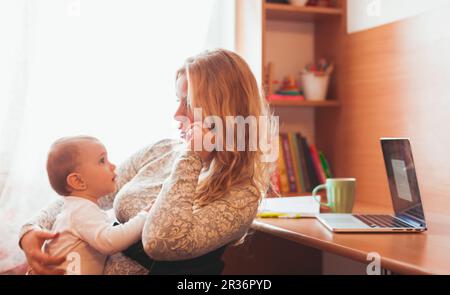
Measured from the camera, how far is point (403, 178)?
1618 mm

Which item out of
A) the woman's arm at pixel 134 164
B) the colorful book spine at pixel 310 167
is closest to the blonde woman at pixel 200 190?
the woman's arm at pixel 134 164

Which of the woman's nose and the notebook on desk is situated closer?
the woman's nose

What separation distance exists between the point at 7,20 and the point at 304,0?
123 cm

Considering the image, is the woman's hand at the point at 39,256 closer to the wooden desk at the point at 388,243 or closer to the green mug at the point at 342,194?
the wooden desk at the point at 388,243

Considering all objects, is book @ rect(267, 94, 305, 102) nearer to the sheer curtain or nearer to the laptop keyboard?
the sheer curtain

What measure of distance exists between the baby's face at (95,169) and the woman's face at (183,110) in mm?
222

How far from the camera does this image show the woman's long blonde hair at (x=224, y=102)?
1480 millimetres

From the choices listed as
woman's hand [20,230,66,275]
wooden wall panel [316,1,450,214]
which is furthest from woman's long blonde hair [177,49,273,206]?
wooden wall panel [316,1,450,214]

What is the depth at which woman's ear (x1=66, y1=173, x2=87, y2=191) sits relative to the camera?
1.51 m

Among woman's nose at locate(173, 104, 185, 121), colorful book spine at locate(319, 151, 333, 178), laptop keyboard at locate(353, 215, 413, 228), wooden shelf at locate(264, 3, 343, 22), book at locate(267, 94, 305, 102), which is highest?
wooden shelf at locate(264, 3, 343, 22)

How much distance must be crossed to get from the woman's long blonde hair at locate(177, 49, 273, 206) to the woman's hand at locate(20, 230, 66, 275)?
0.39 m

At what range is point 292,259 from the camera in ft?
7.81

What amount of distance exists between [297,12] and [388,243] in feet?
4.64
